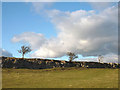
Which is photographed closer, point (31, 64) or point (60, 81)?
point (60, 81)

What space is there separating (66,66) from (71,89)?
2291 cm

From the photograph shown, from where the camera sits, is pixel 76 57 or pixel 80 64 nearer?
pixel 80 64

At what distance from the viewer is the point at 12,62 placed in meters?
25.3

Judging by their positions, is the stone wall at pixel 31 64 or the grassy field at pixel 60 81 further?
the stone wall at pixel 31 64

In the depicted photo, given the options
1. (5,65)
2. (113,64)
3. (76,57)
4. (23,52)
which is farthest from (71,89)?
(76,57)

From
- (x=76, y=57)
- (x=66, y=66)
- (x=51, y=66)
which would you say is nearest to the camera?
(x=51, y=66)

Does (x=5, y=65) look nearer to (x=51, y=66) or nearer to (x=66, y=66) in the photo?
(x=51, y=66)

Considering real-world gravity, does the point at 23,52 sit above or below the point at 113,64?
above

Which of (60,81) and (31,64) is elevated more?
(60,81)

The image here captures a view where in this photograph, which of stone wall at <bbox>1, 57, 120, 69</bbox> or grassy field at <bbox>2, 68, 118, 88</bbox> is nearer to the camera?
grassy field at <bbox>2, 68, 118, 88</bbox>

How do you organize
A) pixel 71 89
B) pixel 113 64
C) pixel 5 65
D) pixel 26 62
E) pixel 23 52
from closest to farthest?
pixel 71 89 → pixel 5 65 → pixel 26 62 → pixel 113 64 → pixel 23 52

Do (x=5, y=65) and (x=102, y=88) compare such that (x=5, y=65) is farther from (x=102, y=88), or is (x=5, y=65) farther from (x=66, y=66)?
A: (x=102, y=88)

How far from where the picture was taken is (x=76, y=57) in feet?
221

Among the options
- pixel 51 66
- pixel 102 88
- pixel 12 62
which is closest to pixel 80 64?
pixel 51 66
